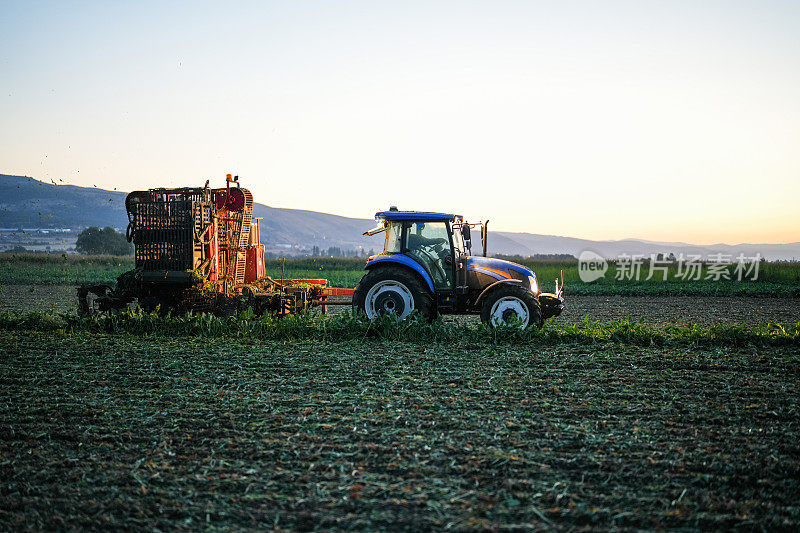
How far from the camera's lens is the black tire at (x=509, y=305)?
10820 mm

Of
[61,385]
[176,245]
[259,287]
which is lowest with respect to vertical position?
[61,385]

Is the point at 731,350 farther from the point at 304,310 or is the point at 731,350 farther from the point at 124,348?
the point at 124,348

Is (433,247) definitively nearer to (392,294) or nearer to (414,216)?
(414,216)

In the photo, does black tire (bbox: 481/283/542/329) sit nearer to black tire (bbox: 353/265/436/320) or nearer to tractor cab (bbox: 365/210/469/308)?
tractor cab (bbox: 365/210/469/308)

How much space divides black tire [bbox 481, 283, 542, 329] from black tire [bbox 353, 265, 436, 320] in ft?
3.35

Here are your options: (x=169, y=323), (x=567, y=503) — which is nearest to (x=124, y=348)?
(x=169, y=323)

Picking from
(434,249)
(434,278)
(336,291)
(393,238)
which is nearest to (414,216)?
(393,238)

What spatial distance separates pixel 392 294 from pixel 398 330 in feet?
2.38

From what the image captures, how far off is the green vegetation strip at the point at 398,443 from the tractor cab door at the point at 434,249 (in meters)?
2.42

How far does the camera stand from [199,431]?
564cm

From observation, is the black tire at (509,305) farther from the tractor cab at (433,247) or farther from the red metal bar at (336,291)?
the red metal bar at (336,291)

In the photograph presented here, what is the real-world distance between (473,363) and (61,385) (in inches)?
213

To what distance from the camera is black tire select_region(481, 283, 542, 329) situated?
10820mm

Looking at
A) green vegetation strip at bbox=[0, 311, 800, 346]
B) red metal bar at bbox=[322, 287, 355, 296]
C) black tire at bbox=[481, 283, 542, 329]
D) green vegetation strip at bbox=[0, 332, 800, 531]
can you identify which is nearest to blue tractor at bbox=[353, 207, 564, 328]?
black tire at bbox=[481, 283, 542, 329]
